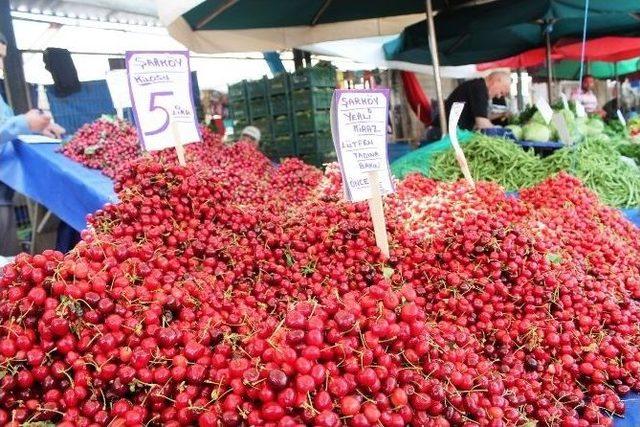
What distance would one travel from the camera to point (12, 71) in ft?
23.4

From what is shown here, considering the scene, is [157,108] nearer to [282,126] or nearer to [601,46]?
[282,126]

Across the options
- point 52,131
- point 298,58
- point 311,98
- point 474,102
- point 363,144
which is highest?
point 298,58

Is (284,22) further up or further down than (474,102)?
further up

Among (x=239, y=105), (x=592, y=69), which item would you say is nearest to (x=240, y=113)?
(x=239, y=105)

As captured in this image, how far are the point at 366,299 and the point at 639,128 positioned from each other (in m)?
7.49

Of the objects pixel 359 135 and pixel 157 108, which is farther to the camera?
pixel 157 108

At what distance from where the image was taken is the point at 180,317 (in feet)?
5.02

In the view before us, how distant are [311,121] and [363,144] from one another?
4.62m

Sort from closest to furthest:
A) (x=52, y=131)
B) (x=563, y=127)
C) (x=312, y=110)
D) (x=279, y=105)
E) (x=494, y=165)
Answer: (x=494, y=165) < (x=563, y=127) < (x=52, y=131) < (x=312, y=110) < (x=279, y=105)

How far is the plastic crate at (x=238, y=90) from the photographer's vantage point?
7.44m

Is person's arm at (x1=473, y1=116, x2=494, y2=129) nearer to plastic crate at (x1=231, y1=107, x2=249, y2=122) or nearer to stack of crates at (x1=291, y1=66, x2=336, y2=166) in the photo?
stack of crates at (x1=291, y1=66, x2=336, y2=166)

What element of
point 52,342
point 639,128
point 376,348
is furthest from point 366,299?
point 639,128

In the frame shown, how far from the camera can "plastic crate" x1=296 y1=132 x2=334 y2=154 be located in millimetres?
6695

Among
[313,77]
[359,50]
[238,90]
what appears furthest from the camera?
A: [359,50]
